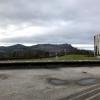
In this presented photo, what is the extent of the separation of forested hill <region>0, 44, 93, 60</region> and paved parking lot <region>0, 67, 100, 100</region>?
2037 cm

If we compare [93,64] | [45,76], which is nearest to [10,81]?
[45,76]

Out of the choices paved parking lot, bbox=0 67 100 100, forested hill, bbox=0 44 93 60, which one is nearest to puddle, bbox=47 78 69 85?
paved parking lot, bbox=0 67 100 100

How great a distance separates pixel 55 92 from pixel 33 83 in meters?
3.42

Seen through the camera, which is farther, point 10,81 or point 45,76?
point 45,76

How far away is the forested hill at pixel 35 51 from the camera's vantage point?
45.7m

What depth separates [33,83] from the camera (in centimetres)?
1933

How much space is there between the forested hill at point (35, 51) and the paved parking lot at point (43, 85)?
20370 mm

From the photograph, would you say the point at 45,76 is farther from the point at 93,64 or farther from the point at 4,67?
the point at 93,64

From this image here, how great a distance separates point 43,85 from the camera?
1856 cm

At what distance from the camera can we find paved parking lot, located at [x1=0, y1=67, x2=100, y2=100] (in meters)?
15.3

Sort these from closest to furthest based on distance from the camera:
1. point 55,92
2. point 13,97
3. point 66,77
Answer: point 13,97
point 55,92
point 66,77

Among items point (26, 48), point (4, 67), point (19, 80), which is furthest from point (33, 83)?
point (26, 48)

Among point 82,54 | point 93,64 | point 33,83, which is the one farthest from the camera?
point 82,54

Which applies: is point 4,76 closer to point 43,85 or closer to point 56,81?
point 56,81
